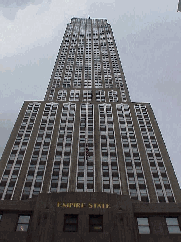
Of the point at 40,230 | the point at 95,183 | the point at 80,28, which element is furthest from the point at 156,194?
the point at 80,28

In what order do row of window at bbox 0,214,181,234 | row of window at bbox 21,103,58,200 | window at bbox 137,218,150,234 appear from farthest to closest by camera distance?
1. row of window at bbox 21,103,58,200
2. window at bbox 137,218,150,234
3. row of window at bbox 0,214,181,234

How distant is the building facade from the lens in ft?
109

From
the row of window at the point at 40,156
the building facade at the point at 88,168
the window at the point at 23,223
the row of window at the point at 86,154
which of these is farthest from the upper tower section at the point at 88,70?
the window at the point at 23,223

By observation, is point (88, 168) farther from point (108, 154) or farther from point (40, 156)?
point (40, 156)

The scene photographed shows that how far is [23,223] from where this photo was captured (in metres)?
34.5

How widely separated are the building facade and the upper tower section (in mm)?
445

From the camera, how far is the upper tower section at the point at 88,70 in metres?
106

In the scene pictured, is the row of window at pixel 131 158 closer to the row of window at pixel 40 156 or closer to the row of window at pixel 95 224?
the row of window at pixel 40 156

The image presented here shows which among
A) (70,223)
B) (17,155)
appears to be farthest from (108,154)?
(70,223)

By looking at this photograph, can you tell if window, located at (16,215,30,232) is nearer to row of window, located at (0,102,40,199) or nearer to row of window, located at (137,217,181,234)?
row of window, located at (137,217,181,234)

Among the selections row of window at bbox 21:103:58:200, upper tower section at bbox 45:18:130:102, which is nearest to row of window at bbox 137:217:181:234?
row of window at bbox 21:103:58:200

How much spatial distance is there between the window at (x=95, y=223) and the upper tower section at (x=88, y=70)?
71.1 m

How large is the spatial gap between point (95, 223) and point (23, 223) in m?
9.30

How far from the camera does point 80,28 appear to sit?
559 ft
